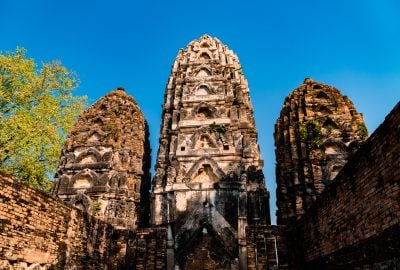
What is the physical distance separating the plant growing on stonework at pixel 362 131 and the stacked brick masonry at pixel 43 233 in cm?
1299

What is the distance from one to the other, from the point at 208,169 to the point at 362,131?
8066 millimetres

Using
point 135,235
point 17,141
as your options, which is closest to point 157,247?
point 135,235

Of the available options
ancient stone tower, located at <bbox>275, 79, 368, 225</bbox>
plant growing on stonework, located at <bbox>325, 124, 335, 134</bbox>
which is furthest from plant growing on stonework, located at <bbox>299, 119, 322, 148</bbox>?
plant growing on stonework, located at <bbox>325, 124, 335, 134</bbox>

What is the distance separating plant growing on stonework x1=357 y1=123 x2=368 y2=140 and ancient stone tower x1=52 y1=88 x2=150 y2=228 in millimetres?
13287

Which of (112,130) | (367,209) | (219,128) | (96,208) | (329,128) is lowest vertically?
(367,209)

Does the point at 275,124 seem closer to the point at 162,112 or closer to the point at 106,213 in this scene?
the point at 162,112

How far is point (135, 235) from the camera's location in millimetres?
13320

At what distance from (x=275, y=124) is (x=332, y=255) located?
41.8ft

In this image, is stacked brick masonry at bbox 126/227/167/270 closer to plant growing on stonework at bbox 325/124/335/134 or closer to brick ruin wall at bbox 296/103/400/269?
brick ruin wall at bbox 296/103/400/269

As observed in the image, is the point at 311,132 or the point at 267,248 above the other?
the point at 311,132

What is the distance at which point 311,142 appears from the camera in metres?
17.0

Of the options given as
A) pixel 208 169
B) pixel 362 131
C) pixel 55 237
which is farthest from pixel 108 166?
pixel 362 131

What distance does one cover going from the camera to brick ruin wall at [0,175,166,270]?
7.89 metres

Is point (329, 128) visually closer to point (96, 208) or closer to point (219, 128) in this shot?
point (219, 128)
